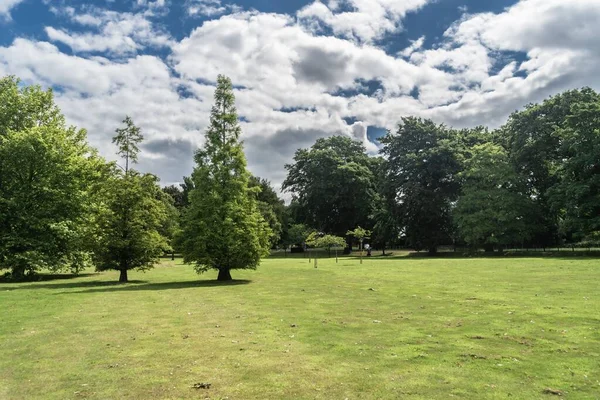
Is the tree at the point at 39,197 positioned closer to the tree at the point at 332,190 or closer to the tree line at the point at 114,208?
the tree line at the point at 114,208

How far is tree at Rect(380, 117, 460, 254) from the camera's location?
200ft

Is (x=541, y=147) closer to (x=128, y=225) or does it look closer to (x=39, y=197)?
(x=128, y=225)

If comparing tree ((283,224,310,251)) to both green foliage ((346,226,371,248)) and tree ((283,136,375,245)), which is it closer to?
tree ((283,136,375,245))

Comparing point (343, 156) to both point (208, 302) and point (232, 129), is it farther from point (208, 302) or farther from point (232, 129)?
point (208, 302)

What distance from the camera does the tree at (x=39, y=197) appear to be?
98.1ft

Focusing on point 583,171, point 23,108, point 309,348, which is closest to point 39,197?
point 23,108

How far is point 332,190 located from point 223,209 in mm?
49517

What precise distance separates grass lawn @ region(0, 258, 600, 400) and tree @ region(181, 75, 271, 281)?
9.38m

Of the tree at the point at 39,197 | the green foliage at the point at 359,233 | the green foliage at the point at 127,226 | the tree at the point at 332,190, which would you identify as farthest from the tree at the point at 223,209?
the tree at the point at 332,190

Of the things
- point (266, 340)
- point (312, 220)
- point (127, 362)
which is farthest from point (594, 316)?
point (312, 220)

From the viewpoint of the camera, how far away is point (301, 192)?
79.1 m

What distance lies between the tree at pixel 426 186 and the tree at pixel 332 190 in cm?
946

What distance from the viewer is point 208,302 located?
16.4 meters

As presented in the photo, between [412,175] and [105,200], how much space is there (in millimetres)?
46951
